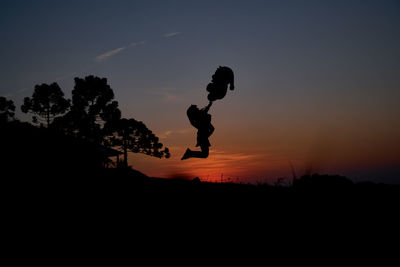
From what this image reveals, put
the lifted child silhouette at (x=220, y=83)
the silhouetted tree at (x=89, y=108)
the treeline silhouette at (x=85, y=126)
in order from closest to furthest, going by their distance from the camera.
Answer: the lifted child silhouette at (x=220, y=83)
the treeline silhouette at (x=85, y=126)
the silhouetted tree at (x=89, y=108)

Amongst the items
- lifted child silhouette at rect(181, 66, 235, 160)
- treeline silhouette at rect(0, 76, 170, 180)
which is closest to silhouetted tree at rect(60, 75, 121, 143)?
treeline silhouette at rect(0, 76, 170, 180)

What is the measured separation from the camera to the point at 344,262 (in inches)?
124

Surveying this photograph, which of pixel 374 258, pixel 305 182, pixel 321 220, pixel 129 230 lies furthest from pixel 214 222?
pixel 305 182

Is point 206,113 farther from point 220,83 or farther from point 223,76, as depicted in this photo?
point 223,76

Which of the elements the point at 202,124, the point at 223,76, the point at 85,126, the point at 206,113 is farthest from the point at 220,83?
the point at 85,126

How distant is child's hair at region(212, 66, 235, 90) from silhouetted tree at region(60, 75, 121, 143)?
28.1 m

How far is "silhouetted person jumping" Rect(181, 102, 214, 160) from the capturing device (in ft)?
21.1

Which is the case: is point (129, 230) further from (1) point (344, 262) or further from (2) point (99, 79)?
(2) point (99, 79)

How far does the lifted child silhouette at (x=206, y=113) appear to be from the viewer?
611 cm

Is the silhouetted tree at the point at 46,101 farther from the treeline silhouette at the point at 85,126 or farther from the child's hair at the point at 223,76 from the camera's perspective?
the child's hair at the point at 223,76

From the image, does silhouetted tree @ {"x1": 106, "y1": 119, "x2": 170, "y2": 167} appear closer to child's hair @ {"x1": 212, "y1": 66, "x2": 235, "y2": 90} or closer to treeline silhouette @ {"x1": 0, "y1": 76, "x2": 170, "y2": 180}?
treeline silhouette @ {"x1": 0, "y1": 76, "x2": 170, "y2": 180}

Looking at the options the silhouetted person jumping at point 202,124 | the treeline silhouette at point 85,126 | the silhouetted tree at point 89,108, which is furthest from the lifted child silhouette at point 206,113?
the silhouetted tree at point 89,108

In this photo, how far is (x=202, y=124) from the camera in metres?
6.46

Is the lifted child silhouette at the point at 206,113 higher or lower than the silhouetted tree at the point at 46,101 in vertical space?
lower
